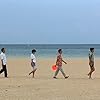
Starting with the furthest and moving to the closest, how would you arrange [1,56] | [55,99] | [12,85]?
[1,56] < [12,85] < [55,99]

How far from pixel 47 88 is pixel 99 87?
187cm

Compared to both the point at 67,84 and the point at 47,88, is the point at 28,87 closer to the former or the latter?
the point at 47,88

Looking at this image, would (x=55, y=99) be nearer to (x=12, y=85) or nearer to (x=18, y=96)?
(x=18, y=96)

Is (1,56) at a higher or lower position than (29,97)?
higher

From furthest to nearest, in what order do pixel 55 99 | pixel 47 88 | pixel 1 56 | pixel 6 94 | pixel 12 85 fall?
1. pixel 1 56
2. pixel 12 85
3. pixel 47 88
4. pixel 6 94
5. pixel 55 99

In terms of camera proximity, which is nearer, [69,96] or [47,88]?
[69,96]

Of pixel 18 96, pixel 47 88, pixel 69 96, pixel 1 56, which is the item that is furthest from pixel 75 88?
pixel 1 56

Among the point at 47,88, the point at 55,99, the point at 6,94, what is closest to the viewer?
the point at 55,99

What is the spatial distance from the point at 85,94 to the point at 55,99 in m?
1.33

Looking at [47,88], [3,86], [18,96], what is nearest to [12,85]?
[3,86]

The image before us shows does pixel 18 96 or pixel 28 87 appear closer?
pixel 18 96

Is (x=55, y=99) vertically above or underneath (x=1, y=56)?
underneath

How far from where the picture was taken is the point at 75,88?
43.3 ft

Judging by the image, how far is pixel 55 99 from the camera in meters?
10.8
